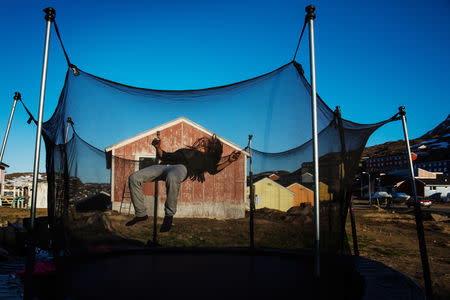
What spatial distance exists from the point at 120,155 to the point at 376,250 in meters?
4.46

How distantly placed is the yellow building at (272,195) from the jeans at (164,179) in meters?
0.79

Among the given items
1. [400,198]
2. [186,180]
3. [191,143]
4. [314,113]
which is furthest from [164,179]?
[400,198]

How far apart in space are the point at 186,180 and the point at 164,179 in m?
0.23

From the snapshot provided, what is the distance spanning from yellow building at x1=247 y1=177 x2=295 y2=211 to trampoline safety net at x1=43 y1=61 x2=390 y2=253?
0.01 meters

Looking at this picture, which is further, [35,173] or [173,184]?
[173,184]

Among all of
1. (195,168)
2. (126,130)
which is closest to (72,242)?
(126,130)

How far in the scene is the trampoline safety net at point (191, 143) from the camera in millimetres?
2342

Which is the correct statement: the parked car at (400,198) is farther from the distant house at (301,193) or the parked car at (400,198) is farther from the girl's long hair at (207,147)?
the girl's long hair at (207,147)

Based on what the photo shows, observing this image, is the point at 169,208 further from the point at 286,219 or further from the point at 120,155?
the point at 286,219

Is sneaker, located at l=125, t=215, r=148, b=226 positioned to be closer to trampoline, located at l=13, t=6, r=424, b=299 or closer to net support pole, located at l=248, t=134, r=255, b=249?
trampoline, located at l=13, t=6, r=424, b=299

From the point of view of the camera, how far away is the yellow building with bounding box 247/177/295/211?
2629mm

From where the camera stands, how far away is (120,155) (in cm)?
272

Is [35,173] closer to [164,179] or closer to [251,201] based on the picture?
[164,179]

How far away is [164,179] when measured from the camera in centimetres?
290
